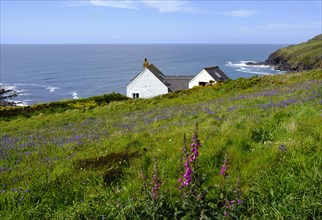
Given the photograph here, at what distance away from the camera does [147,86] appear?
6556 centimetres

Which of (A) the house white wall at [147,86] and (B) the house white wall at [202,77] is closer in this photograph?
(B) the house white wall at [202,77]

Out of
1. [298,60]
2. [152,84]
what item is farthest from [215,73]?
[298,60]

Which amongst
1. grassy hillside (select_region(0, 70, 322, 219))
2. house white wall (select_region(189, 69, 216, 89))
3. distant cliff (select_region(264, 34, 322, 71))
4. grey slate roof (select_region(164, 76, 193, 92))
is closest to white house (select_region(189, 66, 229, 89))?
house white wall (select_region(189, 69, 216, 89))

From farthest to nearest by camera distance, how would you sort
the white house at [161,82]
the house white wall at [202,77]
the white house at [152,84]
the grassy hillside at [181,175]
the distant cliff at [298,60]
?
the distant cliff at [298,60] < the white house at [152,84] < the white house at [161,82] < the house white wall at [202,77] < the grassy hillside at [181,175]

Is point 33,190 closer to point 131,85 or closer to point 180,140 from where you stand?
point 180,140

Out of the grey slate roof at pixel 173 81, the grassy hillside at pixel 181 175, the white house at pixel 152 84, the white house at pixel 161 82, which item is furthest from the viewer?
the grey slate roof at pixel 173 81

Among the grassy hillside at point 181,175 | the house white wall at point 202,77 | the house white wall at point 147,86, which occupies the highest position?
the grassy hillside at point 181,175

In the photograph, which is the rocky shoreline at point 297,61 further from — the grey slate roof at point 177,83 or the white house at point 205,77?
the grey slate roof at point 177,83

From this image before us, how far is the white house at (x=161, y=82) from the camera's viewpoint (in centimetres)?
6131

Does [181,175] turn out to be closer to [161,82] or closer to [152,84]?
[161,82]

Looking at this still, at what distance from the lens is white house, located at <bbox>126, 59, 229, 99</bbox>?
61312 millimetres

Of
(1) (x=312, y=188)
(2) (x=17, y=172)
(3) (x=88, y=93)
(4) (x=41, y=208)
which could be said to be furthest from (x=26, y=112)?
(3) (x=88, y=93)

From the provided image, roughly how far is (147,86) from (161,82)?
3762 mm

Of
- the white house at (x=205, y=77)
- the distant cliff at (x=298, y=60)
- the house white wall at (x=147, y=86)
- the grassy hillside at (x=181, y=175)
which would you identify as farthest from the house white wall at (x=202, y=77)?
the distant cliff at (x=298, y=60)
